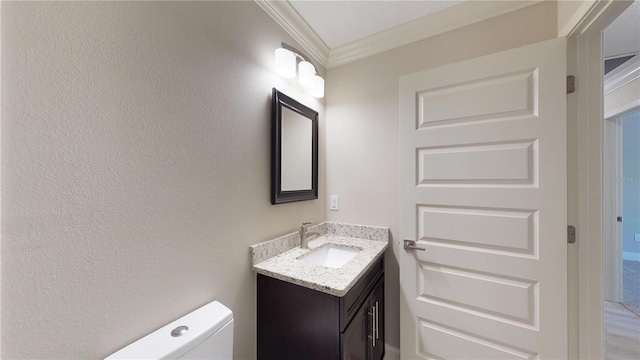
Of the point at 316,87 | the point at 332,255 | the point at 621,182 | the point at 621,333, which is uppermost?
the point at 316,87

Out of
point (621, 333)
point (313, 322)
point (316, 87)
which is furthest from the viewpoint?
point (621, 333)

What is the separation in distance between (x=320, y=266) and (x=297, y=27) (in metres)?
1.58

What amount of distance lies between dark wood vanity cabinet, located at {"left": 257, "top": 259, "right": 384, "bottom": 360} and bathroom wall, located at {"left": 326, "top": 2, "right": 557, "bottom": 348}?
1.79 ft

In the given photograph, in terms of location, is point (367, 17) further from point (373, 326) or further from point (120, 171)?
point (373, 326)

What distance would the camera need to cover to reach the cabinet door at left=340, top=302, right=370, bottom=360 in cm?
102

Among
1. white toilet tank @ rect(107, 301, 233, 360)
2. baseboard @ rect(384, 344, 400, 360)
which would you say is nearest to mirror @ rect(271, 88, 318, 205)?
white toilet tank @ rect(107, 301, 233, 360)

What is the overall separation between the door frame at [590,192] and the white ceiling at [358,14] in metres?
0.77

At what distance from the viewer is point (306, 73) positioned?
4.90ft

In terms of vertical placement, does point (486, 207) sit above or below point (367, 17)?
below

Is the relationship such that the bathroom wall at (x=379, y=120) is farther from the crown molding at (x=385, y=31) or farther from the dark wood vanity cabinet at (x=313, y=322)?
the dark wood vanity cabinet at (x=313, y=322)

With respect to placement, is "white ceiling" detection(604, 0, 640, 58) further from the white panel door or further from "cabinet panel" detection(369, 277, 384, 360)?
"cabinet panel" detection(369, 277, 384, 360)

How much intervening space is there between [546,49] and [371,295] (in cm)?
166

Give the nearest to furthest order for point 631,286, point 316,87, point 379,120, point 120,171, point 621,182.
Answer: point 120,171, point 316,87, point 379,120, point 621,182, point 631,286

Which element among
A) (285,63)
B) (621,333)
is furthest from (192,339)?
(621,333)
